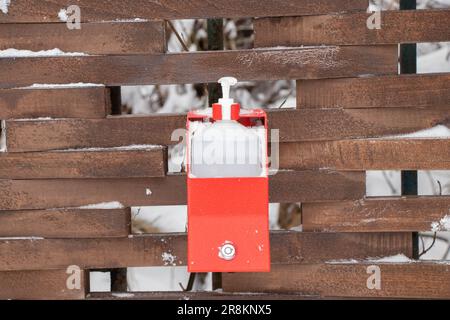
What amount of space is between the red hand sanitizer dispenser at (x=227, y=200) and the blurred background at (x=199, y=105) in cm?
68

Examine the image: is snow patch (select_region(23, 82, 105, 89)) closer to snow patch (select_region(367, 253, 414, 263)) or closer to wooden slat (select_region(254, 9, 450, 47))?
wooden slat (select_region(254, 9, 450, 47))

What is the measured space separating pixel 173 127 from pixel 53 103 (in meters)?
0.34

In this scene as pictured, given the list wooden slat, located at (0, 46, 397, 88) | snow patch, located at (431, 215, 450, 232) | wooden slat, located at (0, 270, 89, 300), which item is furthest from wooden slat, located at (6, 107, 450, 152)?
wooden slat, located at (0, 270, 89, 300)

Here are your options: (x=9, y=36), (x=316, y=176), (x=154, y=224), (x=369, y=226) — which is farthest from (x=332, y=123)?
(x=9, y=36)

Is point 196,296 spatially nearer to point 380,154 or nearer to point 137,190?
point 137,190

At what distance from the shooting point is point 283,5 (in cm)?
171

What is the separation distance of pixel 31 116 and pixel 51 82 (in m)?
0.11

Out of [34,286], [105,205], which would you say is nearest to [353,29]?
[105,205]

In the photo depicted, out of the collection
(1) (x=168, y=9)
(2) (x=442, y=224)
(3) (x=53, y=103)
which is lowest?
(2) (x=442, y=224)

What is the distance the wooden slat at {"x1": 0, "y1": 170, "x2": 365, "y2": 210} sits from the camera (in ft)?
5.80

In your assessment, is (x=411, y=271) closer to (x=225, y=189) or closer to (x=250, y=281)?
(x=250, y=281)

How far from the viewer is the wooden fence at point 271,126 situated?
1.72 meters

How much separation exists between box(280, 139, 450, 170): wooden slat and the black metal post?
104 mm

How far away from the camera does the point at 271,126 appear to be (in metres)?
1.75
